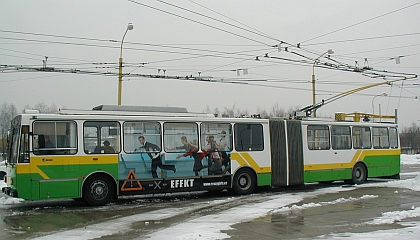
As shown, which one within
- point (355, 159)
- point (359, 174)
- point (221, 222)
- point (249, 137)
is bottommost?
point (221, 222)

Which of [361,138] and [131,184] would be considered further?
[361,138]

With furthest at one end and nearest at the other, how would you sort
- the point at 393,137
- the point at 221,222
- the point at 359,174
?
the point at 393,137
the point at 359,174
the point at 221,222

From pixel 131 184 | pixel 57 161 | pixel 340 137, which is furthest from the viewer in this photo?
pixel 340 137

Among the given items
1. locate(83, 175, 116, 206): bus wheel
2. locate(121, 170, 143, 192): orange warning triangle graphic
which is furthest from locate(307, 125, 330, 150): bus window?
locate(83, 175, 116, 206): bus wheel

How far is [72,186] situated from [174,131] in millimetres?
3801

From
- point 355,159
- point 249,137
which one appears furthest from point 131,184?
point 355,159

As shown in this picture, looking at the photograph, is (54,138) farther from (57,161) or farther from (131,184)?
(131,184)

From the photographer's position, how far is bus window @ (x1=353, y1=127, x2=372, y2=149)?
2089 centimetres

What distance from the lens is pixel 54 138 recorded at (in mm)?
13547

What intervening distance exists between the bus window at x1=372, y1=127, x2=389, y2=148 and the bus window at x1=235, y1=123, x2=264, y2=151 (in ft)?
22.9

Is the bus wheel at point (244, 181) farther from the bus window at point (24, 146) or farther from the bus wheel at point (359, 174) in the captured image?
the bus window at point (24, 146)

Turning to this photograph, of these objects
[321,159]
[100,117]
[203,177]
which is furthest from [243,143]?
[100,117]

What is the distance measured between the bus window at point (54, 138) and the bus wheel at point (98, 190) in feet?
3.56

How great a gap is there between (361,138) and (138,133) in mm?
11129
